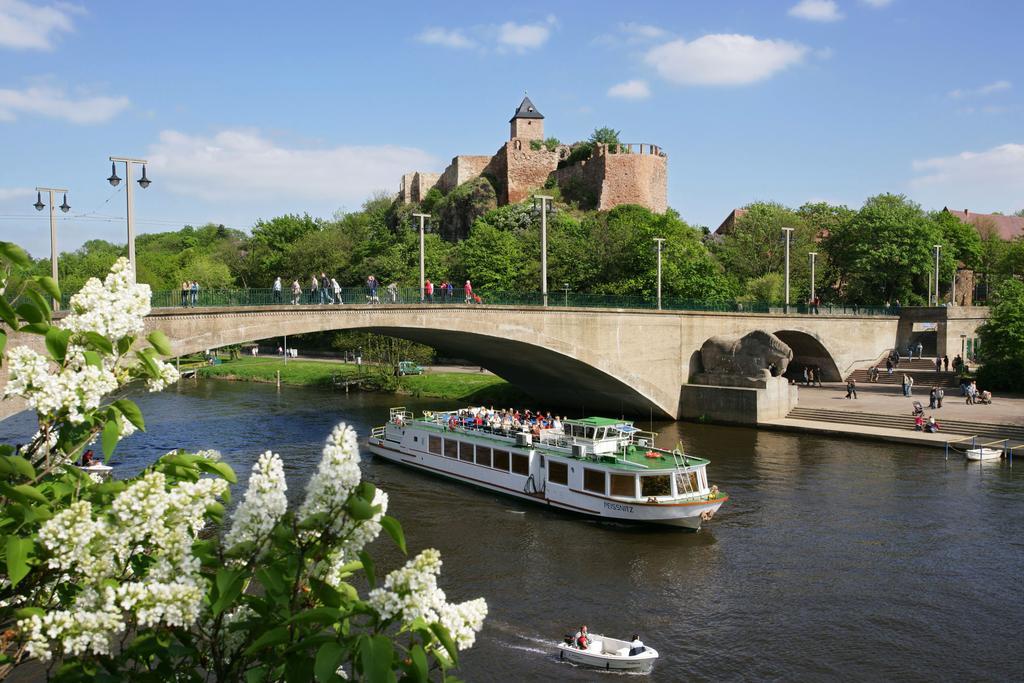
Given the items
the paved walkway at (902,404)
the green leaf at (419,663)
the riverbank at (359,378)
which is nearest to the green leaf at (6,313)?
the green leaf at (419,663)

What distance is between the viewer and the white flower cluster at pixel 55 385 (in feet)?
14.9

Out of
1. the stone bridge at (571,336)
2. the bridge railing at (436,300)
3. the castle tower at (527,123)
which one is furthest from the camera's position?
the castle tower at (527,123)

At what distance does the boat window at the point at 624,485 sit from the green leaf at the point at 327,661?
2317 cm

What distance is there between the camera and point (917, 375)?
54.8 m

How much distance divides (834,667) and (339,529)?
15.1m

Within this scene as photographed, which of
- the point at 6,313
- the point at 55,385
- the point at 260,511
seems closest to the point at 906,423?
the point at 260,511

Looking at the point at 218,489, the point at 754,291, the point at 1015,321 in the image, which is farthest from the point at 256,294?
the point at 754,291

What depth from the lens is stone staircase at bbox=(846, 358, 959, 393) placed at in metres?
52.8

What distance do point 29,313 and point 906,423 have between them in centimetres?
4233

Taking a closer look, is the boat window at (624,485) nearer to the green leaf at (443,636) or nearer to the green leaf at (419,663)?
the green leaf at (443,636)

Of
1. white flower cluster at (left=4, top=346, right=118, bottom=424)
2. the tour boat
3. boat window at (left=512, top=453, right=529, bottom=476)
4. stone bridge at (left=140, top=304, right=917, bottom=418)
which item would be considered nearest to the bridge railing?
stone bridge at (left=140, top=304, right=917, bottom=418)

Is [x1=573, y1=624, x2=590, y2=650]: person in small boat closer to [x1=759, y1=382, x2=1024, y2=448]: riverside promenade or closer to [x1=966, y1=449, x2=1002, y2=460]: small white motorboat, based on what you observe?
[x1=966, y1=449, x2=1002, y2=460]: small white motorboat

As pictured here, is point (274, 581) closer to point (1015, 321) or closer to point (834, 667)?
point (834, 667)

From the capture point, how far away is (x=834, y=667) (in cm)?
1650
